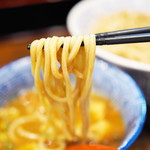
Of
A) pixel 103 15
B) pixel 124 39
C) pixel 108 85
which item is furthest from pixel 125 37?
pixel 103 15

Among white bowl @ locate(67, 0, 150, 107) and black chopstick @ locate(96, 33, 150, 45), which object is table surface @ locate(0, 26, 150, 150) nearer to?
white bowl @ locate(67, 0, 150, 107)

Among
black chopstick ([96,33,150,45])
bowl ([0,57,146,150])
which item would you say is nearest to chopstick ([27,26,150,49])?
black chopstick ([96,33,150,45])

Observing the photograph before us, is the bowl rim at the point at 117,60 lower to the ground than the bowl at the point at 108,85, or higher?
higher

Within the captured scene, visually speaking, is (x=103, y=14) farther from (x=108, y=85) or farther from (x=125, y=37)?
(x=125, y=37)

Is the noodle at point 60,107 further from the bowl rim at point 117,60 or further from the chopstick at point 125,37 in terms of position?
the bowl rim at point 117,60

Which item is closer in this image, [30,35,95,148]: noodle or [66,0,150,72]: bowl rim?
[30,35,95,148]: noodle

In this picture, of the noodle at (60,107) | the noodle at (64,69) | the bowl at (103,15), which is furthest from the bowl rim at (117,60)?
the noodle at (64,69)
